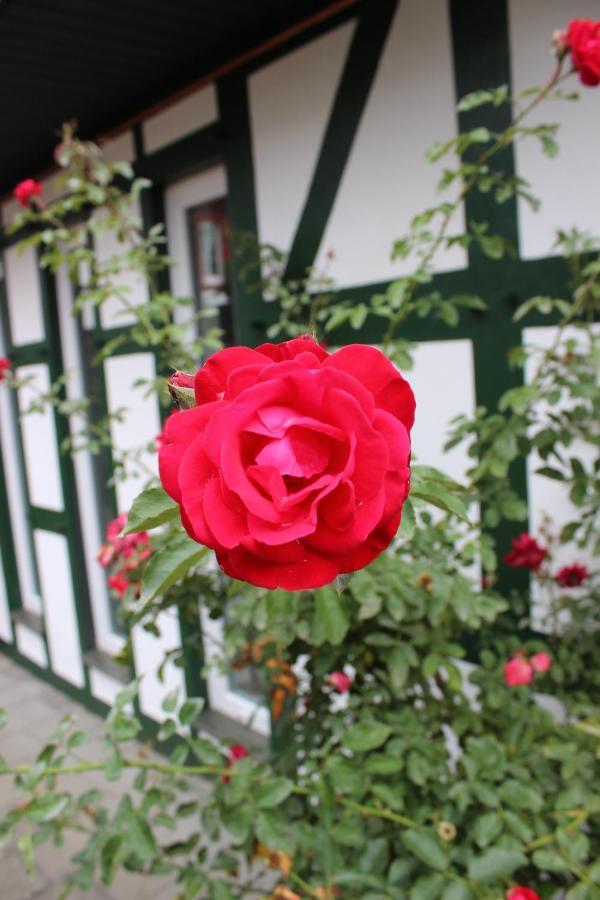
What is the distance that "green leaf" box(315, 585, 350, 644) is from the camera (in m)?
0.94

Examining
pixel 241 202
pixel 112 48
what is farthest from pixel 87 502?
pixel 112 48

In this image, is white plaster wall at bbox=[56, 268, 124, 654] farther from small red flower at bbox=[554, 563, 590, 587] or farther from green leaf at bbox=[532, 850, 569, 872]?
green leaf at bbox=[532, 850, 569, 872]

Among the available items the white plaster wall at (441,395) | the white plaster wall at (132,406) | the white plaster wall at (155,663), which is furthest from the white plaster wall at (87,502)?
the white plaster wall at (441,395)

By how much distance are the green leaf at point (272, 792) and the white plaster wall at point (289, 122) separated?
184cm

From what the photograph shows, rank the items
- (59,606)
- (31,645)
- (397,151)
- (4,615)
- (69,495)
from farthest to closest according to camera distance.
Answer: (4,615), (31,645), (59,606), (69,495), (397,151)

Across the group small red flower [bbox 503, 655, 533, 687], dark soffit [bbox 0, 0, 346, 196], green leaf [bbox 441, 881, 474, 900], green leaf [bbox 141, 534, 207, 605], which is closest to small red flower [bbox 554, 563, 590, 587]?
small red flower [bbox 503, 655, 533, 687]

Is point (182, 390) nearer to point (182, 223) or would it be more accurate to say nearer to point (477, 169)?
point (477, 169)

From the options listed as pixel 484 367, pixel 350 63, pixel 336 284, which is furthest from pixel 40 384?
pixel 484 367

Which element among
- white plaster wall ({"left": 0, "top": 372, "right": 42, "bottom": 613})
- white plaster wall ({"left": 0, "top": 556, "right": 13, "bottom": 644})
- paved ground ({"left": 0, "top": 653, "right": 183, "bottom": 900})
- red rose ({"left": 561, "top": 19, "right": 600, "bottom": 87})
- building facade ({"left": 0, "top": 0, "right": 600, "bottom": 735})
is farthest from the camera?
white plaster wall ({"left": 0, "top": 556, "right": 13, "bottom": 644})

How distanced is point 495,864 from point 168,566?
0.79 metres

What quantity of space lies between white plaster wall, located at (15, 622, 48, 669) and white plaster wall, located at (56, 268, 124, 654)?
0.76 metres

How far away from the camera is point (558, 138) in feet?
5.59

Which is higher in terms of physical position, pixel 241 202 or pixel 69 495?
pixel 241 202

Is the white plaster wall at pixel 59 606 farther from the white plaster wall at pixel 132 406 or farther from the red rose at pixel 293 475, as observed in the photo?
the red rose at pixel 293 475
